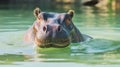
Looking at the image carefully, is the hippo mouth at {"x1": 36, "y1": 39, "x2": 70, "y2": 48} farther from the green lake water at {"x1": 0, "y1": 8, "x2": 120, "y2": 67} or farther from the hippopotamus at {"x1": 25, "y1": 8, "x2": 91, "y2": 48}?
the green lake water at {"x1": 0, "y1": 8, "x2": 120, "y2": 67}

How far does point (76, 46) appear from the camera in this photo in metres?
5.66

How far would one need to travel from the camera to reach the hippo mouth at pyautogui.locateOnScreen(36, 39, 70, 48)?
490 cm

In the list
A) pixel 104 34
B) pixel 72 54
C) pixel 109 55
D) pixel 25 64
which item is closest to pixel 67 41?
pixel 72 54

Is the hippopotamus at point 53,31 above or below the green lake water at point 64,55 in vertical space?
above

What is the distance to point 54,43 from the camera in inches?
194

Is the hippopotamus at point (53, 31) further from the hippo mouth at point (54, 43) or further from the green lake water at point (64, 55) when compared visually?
the green lake water at point (64, 55)

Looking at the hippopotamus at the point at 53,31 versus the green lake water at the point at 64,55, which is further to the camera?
the hippopotamus at the point at 53,31

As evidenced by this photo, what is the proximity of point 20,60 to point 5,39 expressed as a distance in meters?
2.27

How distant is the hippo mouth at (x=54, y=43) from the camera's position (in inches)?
193

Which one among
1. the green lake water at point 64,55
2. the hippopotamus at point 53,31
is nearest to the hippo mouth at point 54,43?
the hippopotamus at point 53,31

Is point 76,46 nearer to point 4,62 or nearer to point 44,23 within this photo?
point 44,23

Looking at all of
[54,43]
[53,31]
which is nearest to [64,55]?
[54,43]

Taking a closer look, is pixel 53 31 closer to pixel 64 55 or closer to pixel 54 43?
pixel 54 43

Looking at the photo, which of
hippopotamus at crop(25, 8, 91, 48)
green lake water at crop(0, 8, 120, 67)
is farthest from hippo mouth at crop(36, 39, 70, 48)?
green lake water at crop(0, 8, 120, 67)
